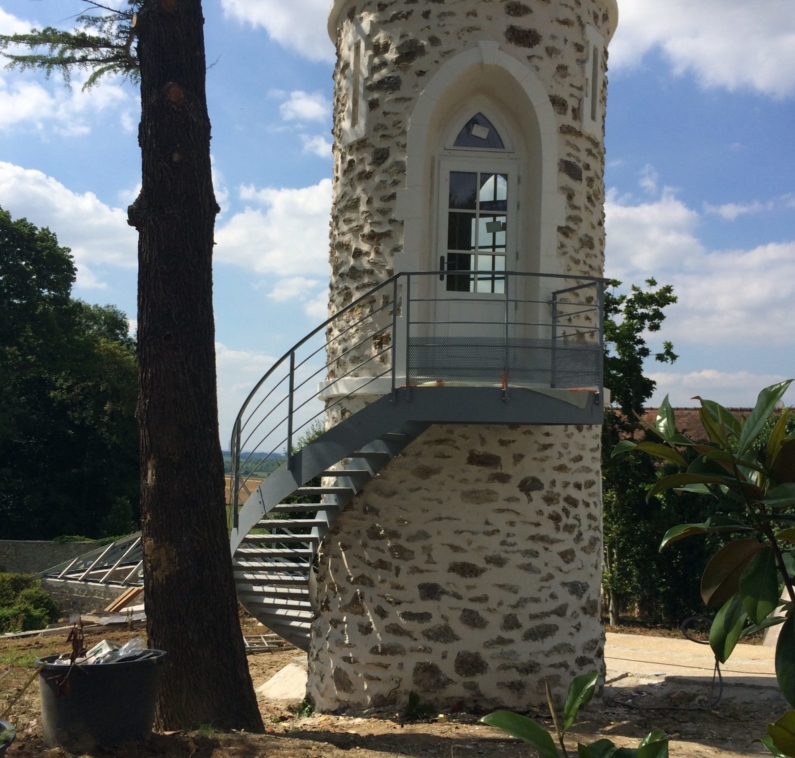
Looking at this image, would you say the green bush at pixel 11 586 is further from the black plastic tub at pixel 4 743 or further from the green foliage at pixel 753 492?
the green foliage at pixel 753 492

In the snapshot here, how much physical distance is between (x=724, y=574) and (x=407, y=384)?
4268 millimetres

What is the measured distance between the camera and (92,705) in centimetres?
474

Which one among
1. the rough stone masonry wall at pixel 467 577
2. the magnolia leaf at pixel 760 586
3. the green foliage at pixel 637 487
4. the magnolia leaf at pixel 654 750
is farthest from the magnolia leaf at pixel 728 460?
the green foliage at pixel 637 487

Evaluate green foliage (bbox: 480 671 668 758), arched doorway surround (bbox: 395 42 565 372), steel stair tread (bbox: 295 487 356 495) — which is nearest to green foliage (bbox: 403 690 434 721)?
steel stair tread (bbox: 295 487 356 495)

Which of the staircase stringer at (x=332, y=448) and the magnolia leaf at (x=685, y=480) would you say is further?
the staircase stringer at (x=332, y=448)

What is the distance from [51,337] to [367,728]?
2123 cm

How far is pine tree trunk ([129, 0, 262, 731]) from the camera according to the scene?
225 inches

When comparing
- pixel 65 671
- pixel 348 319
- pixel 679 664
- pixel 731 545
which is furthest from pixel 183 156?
pixel 679 664

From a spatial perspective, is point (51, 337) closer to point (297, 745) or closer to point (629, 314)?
point (629, 314)

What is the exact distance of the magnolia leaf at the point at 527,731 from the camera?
139cm

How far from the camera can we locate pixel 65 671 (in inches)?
188

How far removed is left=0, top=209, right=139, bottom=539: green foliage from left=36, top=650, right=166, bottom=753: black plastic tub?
20906 millimetres

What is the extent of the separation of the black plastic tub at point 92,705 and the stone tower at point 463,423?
2.65 metres

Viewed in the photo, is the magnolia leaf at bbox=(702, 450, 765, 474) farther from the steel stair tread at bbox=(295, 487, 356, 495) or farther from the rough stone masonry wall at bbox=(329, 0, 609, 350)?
the rough stone masonry wall at bbox=(329, 0, 609, 350)
